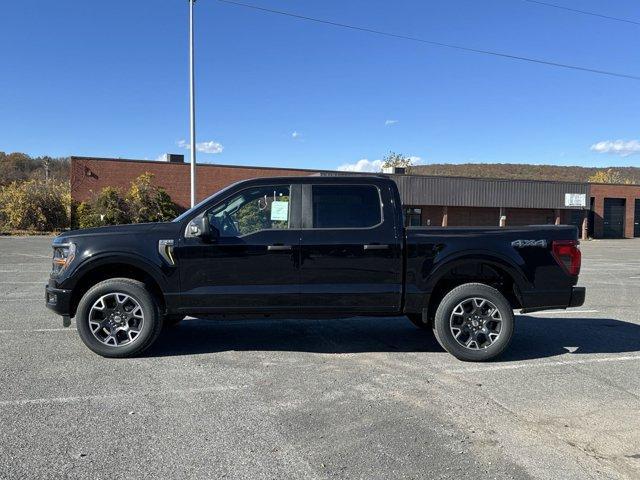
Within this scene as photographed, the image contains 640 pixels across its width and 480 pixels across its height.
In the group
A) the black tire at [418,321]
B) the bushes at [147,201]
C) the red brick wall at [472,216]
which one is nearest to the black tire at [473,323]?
the black tire at [418,321]

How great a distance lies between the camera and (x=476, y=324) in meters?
5.98

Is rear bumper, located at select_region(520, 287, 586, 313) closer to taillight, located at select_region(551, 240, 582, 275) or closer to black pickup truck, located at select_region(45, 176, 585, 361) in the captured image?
black pickup truck, located at select_region(45, 176, 585, 361)

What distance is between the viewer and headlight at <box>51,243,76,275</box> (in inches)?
229

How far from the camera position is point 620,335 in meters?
7.38

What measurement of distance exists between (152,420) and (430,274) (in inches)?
129

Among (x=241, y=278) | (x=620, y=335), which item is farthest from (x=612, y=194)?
(x=241, y=278)

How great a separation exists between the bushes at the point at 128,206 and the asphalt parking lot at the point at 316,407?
88.9 feet

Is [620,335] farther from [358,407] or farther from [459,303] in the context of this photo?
[358,407]

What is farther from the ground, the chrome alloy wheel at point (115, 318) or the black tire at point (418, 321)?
the chrome alloy wheel at point (115, 318)

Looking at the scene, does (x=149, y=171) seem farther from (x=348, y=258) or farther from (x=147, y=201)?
(x=348, y=258)

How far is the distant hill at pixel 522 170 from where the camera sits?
12238 cm

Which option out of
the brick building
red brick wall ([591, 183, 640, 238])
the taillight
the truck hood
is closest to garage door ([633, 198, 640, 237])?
the brick building

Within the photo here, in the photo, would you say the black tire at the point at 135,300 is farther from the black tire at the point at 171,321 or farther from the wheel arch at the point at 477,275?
the wheel arch at the point at 477,275

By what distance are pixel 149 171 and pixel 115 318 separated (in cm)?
3116
